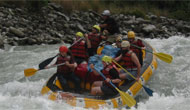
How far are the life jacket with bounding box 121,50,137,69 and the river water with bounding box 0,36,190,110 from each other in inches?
31.7

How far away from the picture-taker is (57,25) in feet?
42.5

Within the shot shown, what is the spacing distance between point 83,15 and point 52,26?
2428 mm

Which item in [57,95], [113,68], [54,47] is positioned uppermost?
[113,68]

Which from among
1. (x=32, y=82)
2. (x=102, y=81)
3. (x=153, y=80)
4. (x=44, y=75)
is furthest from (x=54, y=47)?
(x=102, y=81)

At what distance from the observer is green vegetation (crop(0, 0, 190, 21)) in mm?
15352

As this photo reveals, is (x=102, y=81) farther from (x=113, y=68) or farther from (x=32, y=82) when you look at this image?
(x=32, y=82)

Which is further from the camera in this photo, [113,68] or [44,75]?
[44,75]

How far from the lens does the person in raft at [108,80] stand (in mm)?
5402

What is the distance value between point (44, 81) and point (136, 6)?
1105cm

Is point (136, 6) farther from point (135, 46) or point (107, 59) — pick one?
point (107, 59)

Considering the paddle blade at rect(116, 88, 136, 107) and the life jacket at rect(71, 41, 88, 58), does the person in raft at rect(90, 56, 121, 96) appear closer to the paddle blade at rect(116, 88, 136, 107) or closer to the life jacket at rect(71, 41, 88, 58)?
the paddle blade at rect(116, 88, 136, 107)

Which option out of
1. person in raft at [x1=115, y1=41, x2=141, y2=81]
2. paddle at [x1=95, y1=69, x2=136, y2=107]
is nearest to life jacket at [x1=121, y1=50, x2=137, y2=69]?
person in raft at [x1=115, y1=41, x2=141, y2=81]

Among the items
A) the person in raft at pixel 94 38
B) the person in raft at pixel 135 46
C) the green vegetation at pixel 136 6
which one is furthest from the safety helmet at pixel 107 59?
the green vegetation at pixel 136 6

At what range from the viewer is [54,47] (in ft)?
35.7
